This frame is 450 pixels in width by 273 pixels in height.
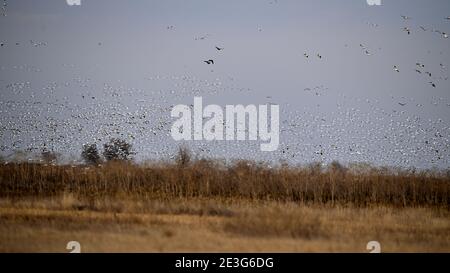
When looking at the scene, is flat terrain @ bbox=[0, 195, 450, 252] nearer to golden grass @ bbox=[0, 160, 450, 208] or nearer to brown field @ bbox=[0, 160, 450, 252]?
brown field @ bbox=[0, 160, 450, 252]

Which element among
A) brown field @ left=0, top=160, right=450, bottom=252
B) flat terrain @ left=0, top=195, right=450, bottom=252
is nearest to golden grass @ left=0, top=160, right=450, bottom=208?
brown field @ left=0, top=160, right=450, bottom=252

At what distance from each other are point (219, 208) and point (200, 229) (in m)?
5.81

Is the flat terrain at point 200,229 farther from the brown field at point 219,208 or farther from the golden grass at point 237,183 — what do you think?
the golden grass at point 237,183

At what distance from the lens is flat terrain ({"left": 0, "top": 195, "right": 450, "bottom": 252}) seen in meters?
17.0

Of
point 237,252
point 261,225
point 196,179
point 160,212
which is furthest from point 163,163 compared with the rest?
point 237,252

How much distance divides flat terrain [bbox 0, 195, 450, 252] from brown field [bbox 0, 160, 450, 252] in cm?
3

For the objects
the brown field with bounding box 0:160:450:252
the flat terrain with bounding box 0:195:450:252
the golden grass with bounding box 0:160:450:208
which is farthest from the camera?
the golden grass with bounding box 0:160:450:208

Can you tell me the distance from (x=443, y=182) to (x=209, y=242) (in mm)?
19265

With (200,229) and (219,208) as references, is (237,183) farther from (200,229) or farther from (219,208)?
(200,229)

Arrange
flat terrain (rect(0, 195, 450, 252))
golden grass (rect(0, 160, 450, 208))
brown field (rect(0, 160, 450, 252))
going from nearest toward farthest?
1. flat terrain (rect(0, 195, 450, 252))
2. brown field (rect(0, 160, 450, 252))
3. golden grass (rect(0, 160, 450, 208))
